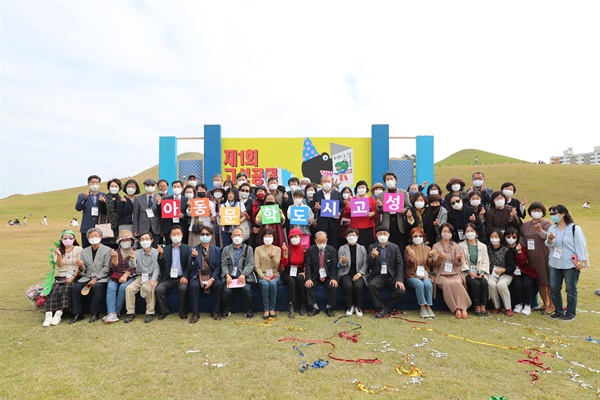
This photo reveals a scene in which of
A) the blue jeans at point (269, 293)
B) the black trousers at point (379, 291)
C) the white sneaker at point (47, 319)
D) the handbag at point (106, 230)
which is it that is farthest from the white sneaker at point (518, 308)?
the white sneaker at point (47, 319)

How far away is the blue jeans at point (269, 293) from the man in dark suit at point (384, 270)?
5.79ft

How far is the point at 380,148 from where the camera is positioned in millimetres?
11867

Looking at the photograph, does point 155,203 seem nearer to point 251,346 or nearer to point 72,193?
point 251,346

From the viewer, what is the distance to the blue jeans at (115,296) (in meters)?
6.56

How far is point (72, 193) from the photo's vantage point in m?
77.0

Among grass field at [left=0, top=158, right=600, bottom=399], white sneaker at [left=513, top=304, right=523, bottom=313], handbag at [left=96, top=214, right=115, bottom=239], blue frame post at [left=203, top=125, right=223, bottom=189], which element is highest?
blue frame post at [left=203, top=125, right=223, bottom=189]

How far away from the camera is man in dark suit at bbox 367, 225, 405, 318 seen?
6898 millimetres

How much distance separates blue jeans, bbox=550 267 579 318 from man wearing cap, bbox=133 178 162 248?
7.66 m

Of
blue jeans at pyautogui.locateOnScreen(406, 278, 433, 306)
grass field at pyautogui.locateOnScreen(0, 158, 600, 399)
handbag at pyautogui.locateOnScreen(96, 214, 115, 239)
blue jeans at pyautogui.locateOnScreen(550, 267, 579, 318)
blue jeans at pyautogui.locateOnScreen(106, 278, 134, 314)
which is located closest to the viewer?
grass field at pyautogui.locateOnScreen(0, 158, 600, 399)

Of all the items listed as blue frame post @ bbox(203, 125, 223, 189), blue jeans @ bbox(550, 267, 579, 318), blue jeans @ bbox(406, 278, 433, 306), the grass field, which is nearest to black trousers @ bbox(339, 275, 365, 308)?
the grass field

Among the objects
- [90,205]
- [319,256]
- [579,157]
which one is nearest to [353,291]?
[319,256]

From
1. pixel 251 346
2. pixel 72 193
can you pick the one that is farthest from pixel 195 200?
pixel 72 193

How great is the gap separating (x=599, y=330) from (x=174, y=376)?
6.41m

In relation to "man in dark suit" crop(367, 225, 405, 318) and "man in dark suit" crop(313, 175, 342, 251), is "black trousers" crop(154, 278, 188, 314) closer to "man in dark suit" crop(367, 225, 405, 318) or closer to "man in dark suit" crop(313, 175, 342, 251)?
"man in dark suit" crop(313, 175, 342, 251)
